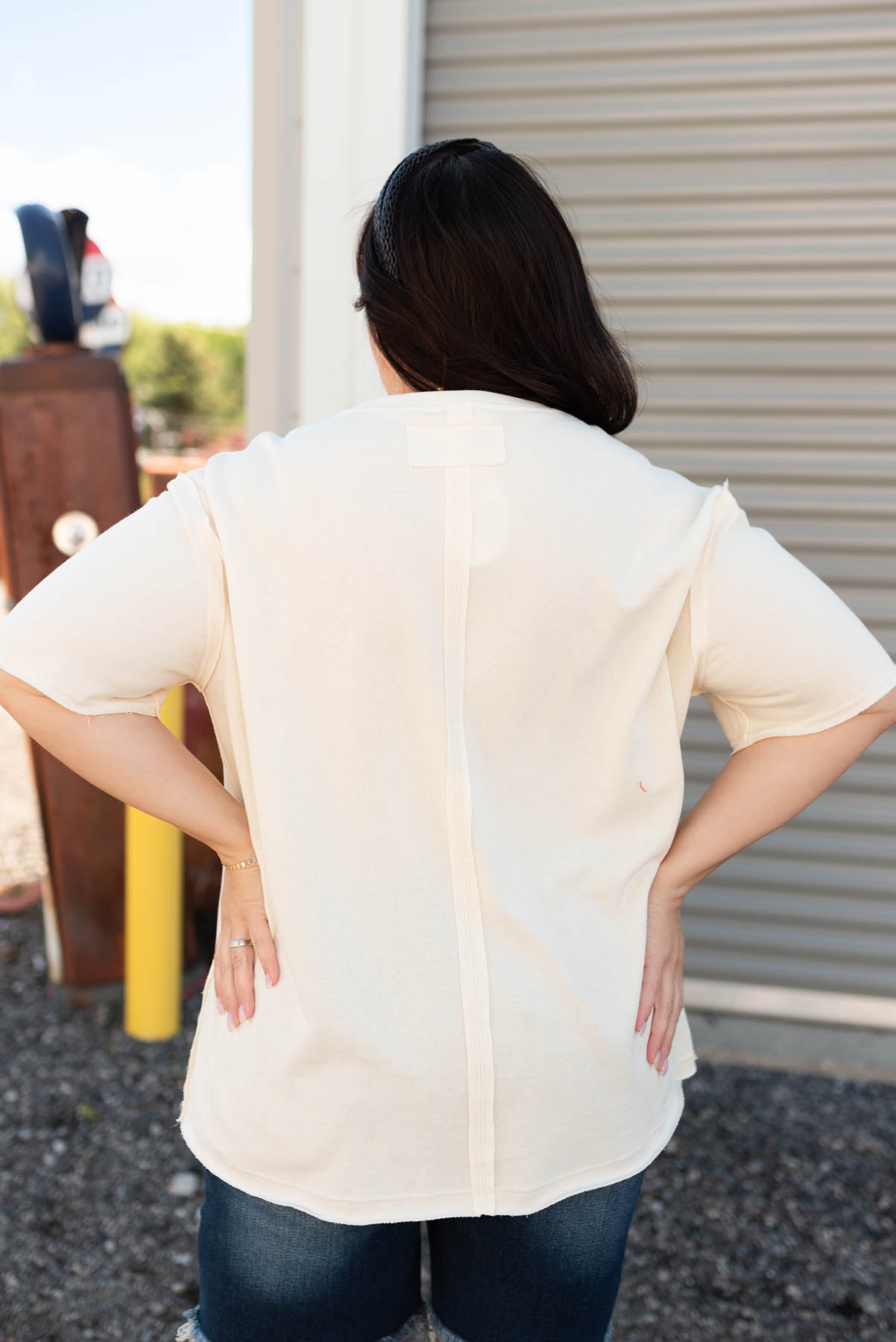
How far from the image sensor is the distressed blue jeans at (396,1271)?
1104mm

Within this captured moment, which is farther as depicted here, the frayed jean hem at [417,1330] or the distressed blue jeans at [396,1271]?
the frayed jean hem at [417,1330]

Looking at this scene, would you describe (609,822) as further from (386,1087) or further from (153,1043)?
(153,1043)

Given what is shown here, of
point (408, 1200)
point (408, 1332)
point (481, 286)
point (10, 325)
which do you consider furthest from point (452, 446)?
point (10, 325)

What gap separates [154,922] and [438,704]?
2.30m

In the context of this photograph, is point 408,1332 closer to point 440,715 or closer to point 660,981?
point 660,981

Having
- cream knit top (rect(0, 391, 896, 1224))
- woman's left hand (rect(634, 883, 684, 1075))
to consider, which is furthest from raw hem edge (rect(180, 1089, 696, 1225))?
woman's left hand (rect(634, 883, 684, 1075))

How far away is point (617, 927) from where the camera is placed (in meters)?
1.09

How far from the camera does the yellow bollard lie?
9.76ft

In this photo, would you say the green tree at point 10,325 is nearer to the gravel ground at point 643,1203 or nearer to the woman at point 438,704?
the gravel ground at point 643,1203

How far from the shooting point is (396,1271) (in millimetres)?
1191

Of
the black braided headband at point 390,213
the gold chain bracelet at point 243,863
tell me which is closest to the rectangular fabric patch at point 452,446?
the black braided headband at point 390,213

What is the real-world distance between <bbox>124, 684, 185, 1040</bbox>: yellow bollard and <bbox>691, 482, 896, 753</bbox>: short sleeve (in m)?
2.08

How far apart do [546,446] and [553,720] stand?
26 centimetres

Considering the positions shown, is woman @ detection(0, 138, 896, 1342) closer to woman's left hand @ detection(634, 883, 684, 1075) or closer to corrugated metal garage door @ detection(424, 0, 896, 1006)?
woman's left hand @ detection(634, 883, 684, 1075)
